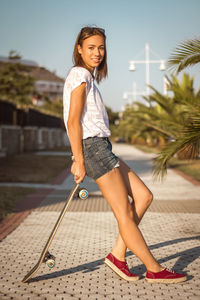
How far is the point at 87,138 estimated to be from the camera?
2859 mm

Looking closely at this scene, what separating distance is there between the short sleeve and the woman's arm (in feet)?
0.09

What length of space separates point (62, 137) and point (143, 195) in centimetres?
3987

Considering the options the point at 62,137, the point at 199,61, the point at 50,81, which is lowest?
the point at 62,137

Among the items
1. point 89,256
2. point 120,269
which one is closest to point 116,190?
point 120,269

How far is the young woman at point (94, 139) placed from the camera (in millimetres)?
2771

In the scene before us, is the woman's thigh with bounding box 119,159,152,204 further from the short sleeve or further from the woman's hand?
the short sleeve

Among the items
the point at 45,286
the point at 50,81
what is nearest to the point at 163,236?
the point at 45,286

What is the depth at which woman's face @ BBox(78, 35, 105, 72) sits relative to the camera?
2918mm

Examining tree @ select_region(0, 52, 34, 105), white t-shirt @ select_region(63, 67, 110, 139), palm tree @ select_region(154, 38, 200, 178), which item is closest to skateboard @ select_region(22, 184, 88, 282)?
white t-shirt @ select_region(63, 67, 110, 139)

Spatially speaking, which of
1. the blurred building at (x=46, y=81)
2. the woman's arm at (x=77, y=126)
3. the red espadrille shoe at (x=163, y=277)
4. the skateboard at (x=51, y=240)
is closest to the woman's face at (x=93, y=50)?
the woman's arm at (x=77, y=126)

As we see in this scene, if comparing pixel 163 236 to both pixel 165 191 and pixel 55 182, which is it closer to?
pixel 165 191

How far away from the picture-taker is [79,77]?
2770 millimetres

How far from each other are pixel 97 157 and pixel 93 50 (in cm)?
80

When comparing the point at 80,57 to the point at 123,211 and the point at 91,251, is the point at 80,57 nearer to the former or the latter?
the point at 123,211
